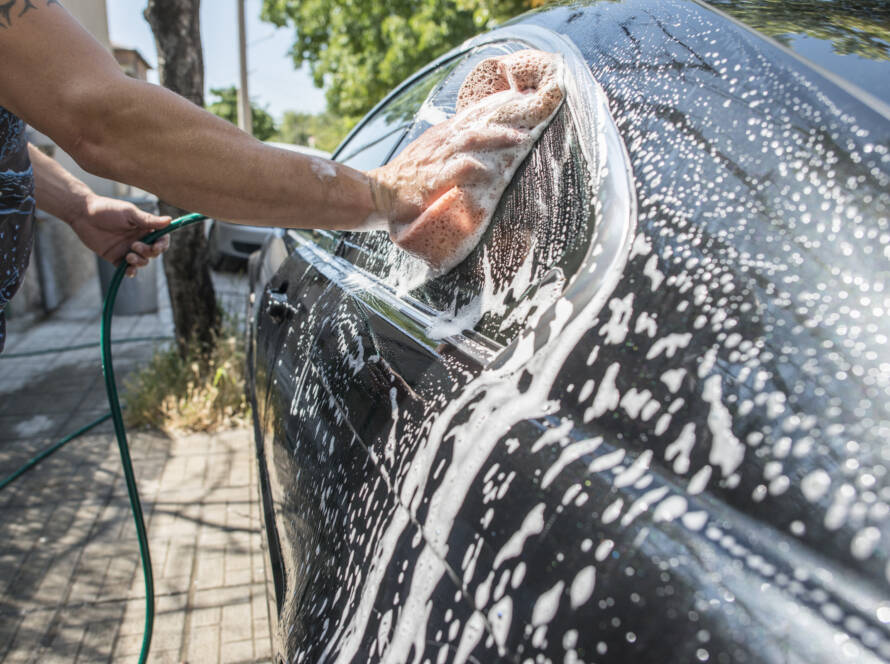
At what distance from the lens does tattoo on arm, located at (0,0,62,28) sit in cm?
109

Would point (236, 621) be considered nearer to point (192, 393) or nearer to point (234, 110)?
point (192, 393)

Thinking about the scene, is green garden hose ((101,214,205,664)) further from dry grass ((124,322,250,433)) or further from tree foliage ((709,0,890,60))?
tree foliage ((709,0,890,60))

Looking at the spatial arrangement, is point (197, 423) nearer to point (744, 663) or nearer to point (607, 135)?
point (607, 135)

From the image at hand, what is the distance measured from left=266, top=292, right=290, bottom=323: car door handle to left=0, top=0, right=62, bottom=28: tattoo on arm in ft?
3.22

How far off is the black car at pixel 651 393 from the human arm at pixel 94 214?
1474 millimetres

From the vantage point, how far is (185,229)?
407 cm

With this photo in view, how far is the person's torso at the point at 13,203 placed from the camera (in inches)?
58.6

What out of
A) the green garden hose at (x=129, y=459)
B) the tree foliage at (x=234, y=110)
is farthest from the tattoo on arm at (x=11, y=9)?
the tree foliage at (x=234, y=110)

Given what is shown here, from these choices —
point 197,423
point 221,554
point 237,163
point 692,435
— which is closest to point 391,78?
point 197,423

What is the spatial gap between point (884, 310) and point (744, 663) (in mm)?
330

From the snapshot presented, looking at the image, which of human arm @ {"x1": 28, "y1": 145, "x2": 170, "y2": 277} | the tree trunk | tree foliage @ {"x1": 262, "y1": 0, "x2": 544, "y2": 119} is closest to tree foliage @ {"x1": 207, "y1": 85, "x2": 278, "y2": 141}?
tree foliage @ {"x1": 262, "y1": 0, "x2": 544, "y2": 119}

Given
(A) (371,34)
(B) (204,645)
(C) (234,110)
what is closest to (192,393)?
(B) (204,645)

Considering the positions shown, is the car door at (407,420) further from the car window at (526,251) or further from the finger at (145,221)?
the finger at (145,221)

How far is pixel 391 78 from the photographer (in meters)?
11.4
